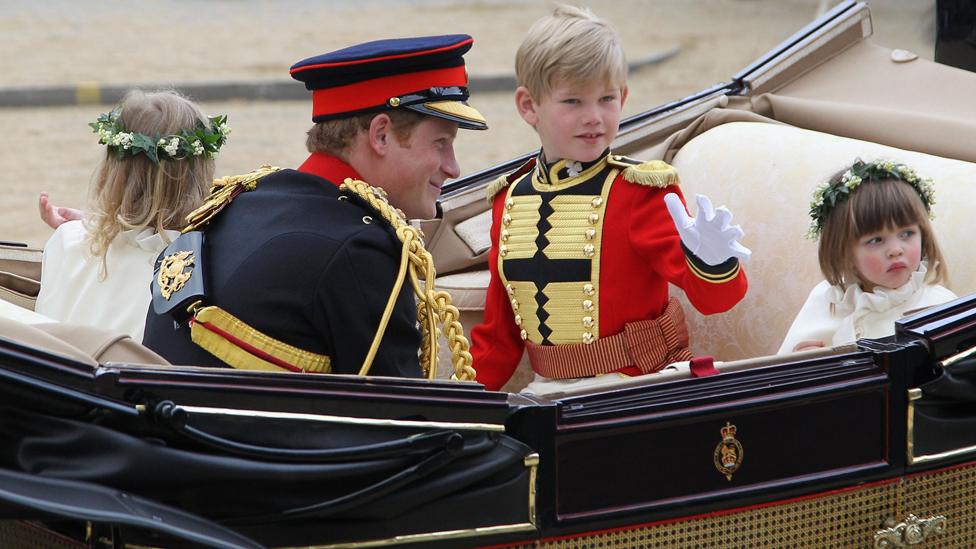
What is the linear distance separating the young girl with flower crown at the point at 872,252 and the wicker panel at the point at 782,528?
19.1 inches

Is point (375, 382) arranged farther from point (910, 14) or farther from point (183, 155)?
point (910, 14)

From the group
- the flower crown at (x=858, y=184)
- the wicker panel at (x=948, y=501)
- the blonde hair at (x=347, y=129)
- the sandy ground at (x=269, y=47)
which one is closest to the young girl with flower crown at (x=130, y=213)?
the blonde hair at (x=347, y=129)

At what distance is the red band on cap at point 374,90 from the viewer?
2232 mm

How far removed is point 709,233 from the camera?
2.30 meters

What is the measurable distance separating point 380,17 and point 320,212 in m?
12.1

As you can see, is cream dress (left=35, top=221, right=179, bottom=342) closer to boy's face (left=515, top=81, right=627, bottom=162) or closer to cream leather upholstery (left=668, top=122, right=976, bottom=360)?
boy's face (left=515, top=81, right=627, bottom=162)

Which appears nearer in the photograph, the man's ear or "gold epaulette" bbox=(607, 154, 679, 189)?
the man's ear

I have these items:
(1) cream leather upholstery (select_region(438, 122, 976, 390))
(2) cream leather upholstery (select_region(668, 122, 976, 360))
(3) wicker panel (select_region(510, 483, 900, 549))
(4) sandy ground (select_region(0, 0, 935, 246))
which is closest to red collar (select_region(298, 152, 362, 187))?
(3) wicker panel (select_region(510, 483, 900, 549))

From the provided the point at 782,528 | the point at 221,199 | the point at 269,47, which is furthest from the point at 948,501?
the point at 269,47


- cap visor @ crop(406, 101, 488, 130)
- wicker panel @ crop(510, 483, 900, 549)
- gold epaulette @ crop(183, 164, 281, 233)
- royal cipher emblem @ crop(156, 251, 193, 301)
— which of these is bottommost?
wicker panel @ crop(510, 483, 900, 549)

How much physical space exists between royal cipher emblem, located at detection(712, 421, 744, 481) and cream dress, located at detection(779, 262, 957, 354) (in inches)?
24.6

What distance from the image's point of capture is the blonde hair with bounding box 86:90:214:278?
2770 millimetres

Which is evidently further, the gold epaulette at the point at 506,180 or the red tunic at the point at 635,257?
the gold epaulette at the point at 506,180

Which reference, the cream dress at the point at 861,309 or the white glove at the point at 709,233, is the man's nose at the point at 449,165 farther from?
the cream dress at the point at 861,309
